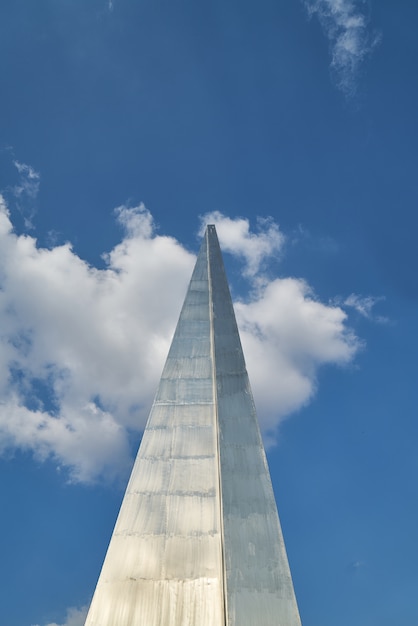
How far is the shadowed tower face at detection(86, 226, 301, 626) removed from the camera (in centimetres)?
1395

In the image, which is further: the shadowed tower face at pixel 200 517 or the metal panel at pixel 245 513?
the shadowed tower face at pixel 200 517

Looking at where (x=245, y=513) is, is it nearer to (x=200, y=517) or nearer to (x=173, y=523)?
(x=200, y=517)

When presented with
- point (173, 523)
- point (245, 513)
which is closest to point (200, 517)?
point (173, 523)

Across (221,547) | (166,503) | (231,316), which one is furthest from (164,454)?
(231,316)

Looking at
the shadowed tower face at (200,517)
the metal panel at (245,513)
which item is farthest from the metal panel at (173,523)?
the metal panel at (245,513)

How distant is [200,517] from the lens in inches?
620

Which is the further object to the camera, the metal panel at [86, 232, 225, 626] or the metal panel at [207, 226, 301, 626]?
the metal panel at [86, 232, 225, 626]

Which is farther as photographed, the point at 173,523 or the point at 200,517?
the point at 200,517

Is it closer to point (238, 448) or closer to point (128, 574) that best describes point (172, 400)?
point (238, 448)

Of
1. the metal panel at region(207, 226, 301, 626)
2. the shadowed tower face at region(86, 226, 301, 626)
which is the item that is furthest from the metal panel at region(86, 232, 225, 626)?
the metal panel at region(207, 226, 301, 626)

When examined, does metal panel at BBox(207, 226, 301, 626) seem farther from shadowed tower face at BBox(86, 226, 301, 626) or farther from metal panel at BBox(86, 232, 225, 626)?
metal panel at BBox(86, 232, 225, 626)

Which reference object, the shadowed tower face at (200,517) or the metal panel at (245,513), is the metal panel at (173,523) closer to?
the shadowed tower face at (200,517)

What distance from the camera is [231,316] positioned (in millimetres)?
21562

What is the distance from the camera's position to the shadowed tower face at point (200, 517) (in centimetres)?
1395
